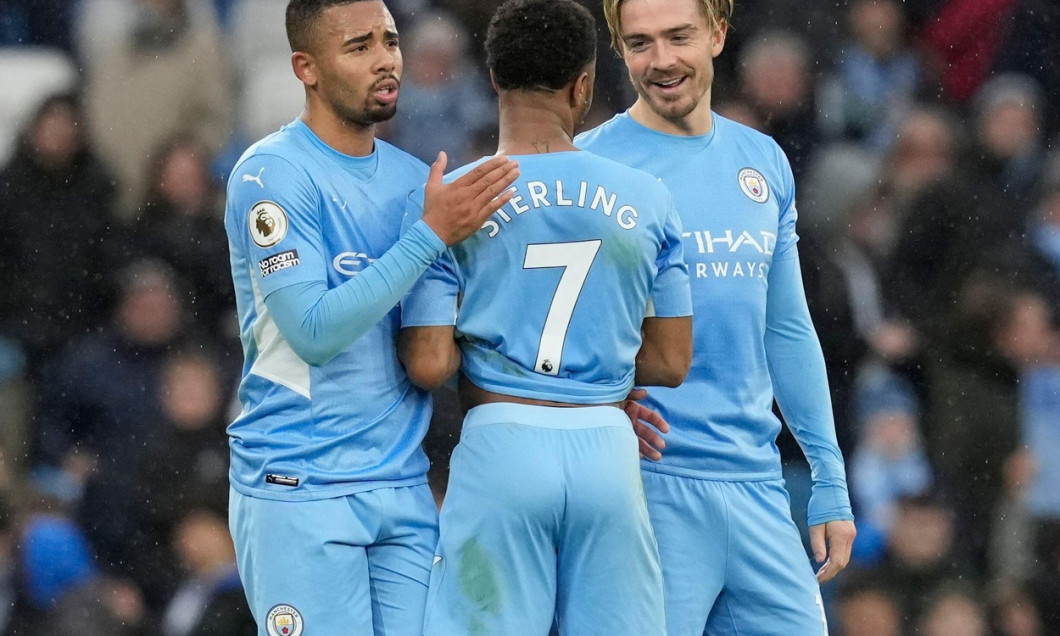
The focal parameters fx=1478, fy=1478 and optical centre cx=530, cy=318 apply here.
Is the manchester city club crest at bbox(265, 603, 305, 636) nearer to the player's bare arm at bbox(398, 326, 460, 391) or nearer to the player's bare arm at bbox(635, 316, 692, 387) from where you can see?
the player's bare arm at bbox(398, 326, 460, 391)

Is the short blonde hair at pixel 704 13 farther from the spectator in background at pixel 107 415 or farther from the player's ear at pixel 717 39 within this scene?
the spectator in background at pixel 107 415

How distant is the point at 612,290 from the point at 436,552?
0.63 metres

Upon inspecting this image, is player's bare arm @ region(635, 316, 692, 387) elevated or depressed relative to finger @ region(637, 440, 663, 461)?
elevated

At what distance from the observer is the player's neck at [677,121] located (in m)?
3.56

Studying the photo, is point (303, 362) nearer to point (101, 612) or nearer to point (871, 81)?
point (101, 612)

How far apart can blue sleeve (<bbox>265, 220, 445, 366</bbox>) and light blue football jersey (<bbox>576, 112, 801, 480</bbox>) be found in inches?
31.5

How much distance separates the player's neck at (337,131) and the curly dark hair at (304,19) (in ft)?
0.48

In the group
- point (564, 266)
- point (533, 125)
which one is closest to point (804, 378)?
point (564, 266)

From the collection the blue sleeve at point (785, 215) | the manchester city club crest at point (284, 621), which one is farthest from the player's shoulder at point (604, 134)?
the manchester city club crest at point (284, 621)

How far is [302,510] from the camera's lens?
297 cm

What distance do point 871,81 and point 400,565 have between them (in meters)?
4.28

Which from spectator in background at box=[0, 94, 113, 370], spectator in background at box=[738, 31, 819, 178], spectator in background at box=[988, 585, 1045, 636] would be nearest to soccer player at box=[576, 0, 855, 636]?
spectator in background at box=[738, 31, 819, 178]

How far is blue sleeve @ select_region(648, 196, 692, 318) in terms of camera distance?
307 cm

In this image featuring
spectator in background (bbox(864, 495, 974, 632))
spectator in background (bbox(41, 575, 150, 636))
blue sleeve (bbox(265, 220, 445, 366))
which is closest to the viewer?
blue sleeve (bbox(265, 220, 445, 366))
